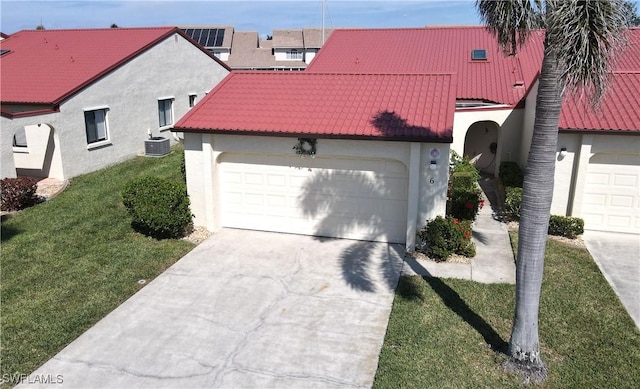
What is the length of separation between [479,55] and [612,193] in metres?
11.5

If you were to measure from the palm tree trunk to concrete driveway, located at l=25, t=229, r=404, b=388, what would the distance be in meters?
2.35

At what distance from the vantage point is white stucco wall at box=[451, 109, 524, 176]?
1894cm

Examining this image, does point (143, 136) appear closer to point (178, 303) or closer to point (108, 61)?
point (108, 61)

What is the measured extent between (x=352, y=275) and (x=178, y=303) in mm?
3762

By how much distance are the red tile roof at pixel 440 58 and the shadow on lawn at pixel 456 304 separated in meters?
11.4

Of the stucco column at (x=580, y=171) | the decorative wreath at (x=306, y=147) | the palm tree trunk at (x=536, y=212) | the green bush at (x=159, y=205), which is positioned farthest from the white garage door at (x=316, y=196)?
the palm tree trunk at (x=536, y=212)

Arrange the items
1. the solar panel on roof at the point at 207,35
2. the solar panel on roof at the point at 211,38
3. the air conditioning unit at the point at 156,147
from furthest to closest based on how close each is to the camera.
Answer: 1. the solar panel on roof at the point at 211,38
2. the solar panel on roof at the point at 207,35
3. the air conditioning unit at the point at 156,147

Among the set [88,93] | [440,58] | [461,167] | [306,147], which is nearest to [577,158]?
[461,167]

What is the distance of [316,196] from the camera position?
45.2ft

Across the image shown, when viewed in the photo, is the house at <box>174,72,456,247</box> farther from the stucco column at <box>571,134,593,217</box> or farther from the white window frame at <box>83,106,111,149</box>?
the white window frame at <box>83,106,111,149</box>

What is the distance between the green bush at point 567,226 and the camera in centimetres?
1390

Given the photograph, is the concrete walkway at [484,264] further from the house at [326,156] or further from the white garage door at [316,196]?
the white garage door at [316,196]

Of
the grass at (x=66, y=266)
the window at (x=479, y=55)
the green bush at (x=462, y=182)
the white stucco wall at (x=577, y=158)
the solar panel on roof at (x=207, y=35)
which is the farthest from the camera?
the solar panel on roof at (x=207, y=35)

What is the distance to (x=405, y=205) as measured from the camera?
1311 cm
